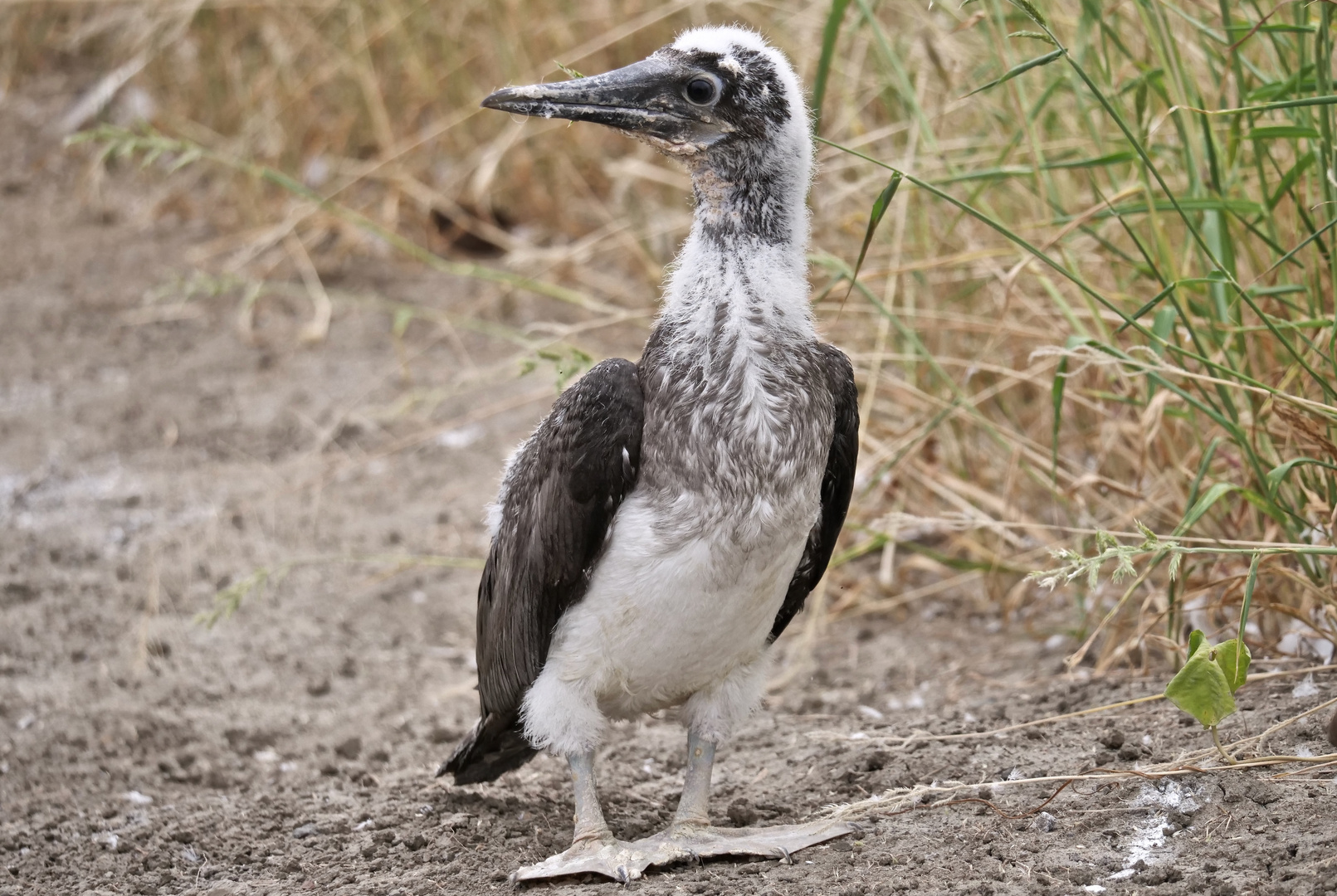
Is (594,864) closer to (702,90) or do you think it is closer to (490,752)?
(490,752)

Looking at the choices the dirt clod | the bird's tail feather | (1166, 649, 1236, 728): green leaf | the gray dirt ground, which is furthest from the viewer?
the dirt clod

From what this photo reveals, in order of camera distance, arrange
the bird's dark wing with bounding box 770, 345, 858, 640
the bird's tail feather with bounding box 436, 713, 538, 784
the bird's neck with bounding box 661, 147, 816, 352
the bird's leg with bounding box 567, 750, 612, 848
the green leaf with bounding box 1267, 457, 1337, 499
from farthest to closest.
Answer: the bird's tail feather with bounding box 436, 713, 538, 784 → the bird's dark wing with bounding box 770, 345, 858, 640 → the bird's leg with bounding box 567, 750, 612, 848 → the bird's neck with bounding box 661, 147, 816, 352 → the green leaf with bounding box 1267, 457, 1337, 499

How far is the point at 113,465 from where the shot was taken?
6.57 meters

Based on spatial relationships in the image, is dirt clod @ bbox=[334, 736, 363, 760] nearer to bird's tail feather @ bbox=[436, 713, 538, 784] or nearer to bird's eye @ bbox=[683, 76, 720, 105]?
bird's tail feather @ bbox=[436, 713, 538, 784]

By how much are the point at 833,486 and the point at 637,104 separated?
3.39 ft

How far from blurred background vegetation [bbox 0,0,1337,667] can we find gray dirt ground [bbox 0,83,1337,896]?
1.02ft

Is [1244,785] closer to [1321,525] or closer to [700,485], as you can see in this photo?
[1321,525]

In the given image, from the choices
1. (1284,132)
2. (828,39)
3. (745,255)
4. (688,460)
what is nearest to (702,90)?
(745,255)

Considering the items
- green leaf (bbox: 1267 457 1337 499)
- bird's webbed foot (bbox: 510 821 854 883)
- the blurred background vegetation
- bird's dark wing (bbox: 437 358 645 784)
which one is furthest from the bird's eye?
bird's webbed foot (bbox: 510 821 854 883)

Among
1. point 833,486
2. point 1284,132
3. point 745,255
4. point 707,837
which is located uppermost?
point 1284,132

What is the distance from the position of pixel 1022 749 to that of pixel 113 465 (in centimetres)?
463

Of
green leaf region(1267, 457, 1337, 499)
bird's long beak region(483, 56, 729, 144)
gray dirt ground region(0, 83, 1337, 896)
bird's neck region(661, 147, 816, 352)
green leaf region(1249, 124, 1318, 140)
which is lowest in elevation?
gray dirt ground region(0, 83, 1337, 896)

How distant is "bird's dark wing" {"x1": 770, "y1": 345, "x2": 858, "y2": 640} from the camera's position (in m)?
3.38

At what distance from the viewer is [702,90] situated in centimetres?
319
